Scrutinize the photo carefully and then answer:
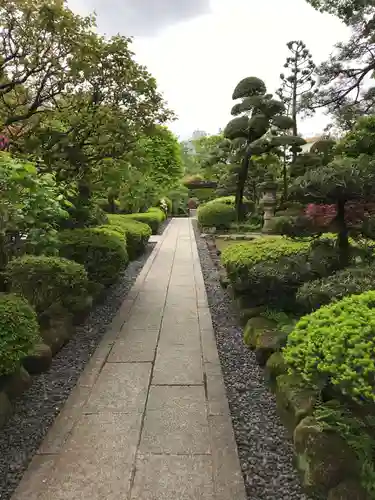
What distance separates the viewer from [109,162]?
6223 mm

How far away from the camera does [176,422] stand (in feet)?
8.63

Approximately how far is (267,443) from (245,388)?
2.36ft

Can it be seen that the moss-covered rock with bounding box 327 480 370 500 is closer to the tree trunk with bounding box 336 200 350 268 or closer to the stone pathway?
the stone pathway

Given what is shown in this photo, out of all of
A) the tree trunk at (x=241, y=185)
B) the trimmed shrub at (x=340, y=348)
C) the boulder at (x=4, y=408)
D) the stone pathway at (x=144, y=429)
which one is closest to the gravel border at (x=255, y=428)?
the stone pathway at (x=144, y=429)

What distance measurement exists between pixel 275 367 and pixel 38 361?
1.95 metres

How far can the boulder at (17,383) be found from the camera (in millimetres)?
2891

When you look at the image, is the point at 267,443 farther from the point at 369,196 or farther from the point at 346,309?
the point at 369,196

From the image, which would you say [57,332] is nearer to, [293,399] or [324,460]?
[293,399]

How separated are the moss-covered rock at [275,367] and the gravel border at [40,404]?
154 centimetres

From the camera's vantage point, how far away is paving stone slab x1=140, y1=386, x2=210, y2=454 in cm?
237

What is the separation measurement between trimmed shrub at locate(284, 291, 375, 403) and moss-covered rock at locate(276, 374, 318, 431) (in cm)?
26

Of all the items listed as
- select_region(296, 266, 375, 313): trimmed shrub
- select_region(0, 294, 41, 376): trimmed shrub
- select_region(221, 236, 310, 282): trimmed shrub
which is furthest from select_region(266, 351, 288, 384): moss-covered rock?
select_region(0, 294, 41, 376): trimmed shrub

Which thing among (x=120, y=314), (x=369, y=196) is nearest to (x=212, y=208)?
(x=120, y=314)

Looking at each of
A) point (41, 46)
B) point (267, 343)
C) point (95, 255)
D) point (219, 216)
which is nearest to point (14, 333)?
point (267, 343)
